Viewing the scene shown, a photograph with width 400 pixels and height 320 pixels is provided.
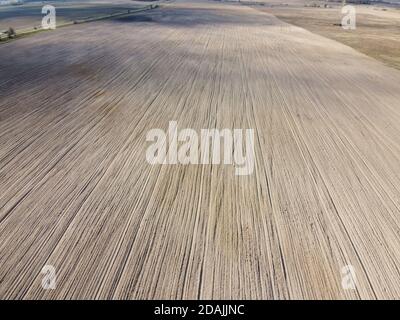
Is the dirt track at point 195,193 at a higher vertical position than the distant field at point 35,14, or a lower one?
lower

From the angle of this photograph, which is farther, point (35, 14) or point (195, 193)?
point (35, 14)

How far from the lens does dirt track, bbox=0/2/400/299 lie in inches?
220

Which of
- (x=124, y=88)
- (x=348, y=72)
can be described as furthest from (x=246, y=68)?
(x=124, y=88)

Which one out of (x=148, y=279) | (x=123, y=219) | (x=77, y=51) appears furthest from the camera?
(x=77, y=51)

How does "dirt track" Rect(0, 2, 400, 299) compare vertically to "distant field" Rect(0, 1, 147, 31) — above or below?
below

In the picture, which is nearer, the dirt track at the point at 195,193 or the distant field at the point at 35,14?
the dirt track at the point at 195,193

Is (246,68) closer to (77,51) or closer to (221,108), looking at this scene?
(221,108)

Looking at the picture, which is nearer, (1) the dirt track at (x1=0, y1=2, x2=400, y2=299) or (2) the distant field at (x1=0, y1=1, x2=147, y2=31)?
(1) the dirt track at (x1=0, y1=2, x2=400, y2=299)

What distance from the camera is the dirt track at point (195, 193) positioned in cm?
558

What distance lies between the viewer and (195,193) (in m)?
7.94

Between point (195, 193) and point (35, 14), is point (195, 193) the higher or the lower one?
the lower one
